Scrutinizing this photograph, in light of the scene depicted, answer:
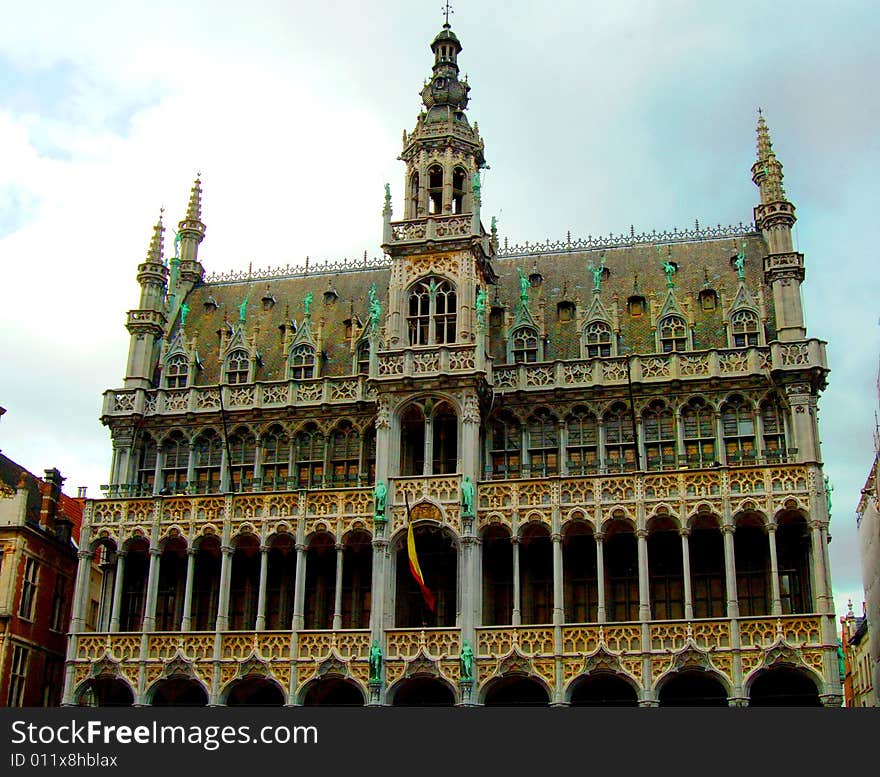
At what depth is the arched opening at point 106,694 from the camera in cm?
5069

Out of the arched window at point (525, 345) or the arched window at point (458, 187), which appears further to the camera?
Answer: the arched window at point (458, 187)

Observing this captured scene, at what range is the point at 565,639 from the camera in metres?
46.7

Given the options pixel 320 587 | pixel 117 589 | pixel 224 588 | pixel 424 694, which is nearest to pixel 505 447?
pixel 320 587

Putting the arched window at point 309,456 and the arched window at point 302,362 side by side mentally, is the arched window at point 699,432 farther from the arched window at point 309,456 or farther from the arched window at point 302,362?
the arched window at point 302,362

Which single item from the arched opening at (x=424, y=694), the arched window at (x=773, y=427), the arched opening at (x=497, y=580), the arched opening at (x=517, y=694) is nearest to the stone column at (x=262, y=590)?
the arched opening at (x=424, y=694)

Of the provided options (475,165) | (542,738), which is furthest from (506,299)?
(542,738)

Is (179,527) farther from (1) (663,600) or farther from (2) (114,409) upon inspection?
(1) (663,600)

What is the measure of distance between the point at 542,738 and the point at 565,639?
1368 centimetres

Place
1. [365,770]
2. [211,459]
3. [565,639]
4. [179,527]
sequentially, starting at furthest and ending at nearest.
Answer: [211,459] → [179,527] → [565,639] → [365,770]

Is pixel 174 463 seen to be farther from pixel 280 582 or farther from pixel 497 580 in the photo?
pixel 497 580

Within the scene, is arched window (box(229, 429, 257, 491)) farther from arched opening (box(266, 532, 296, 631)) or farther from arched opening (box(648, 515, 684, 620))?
arched opening (box(648, 515, 684, 620))

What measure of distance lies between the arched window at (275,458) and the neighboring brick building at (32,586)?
10.9 meters

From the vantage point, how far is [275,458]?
55.4 m

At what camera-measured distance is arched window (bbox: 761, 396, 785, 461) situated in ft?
165
